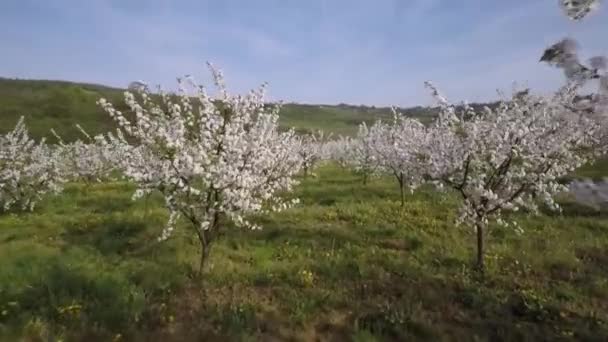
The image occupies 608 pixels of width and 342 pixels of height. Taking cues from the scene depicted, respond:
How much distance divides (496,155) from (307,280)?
5730 millimetres

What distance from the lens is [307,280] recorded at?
11383 millimetres

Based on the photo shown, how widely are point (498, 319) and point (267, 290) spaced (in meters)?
4.90

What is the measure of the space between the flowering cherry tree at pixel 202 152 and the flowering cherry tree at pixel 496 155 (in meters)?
4.84

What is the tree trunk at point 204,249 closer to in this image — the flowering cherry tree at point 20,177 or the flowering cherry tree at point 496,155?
the flowering cherry tree at point 496,155

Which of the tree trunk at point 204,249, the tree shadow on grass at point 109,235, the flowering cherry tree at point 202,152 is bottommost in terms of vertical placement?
the tree shadow on grass at point 109,235

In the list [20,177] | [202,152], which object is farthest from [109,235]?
[20,177]

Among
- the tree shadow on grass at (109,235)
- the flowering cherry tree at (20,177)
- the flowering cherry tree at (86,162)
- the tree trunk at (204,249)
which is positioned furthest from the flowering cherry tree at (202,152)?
the flowering cherry tree at (86,162)

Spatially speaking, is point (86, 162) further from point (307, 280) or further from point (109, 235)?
point (307, 280)

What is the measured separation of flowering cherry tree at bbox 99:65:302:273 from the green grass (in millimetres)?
1695

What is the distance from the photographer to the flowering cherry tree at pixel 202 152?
1012cm

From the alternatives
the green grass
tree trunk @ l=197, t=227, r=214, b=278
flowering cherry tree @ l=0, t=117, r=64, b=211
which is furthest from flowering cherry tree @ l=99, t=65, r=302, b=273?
flowering cherry tree @ l=0, t=117, r=64, b=211

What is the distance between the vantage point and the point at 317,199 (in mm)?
25266

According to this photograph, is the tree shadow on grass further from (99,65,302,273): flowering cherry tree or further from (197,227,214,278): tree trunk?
(99,65,302,273): flowering cherry tree

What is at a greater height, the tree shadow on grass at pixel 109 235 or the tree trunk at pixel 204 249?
the tree trunk at pixel 204 249
